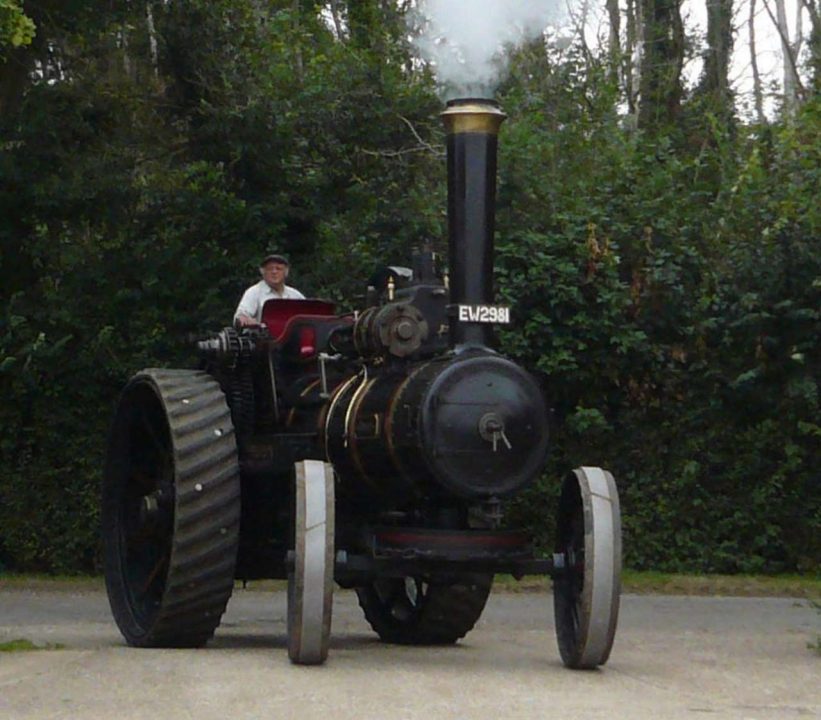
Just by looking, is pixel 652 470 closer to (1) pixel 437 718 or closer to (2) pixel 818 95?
(2) pixel 818 95

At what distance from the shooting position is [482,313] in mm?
8773

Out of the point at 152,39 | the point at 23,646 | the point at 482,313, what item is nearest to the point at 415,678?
the point at 482,313

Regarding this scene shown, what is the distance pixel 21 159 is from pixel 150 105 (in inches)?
70.0

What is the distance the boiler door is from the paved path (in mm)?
905

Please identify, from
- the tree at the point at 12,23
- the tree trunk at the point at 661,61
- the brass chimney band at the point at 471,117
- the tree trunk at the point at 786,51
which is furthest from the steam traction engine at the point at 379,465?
the tree trunk at the point at 786,51

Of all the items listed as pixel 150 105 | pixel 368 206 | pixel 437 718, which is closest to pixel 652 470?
pixel 368 206

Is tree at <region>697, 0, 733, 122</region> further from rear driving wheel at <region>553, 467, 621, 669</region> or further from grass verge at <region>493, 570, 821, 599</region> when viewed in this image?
rear driving wheel at <region>553, 467, 621, 669</region>

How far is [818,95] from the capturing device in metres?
18.3

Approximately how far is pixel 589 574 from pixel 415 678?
38.4 inches

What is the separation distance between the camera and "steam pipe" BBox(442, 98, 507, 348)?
8750 mm

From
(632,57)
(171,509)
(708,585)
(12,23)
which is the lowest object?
(708,585)

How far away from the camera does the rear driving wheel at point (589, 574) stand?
8469mm

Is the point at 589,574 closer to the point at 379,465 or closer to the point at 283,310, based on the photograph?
the point at 379,465

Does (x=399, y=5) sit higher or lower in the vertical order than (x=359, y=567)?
higher
